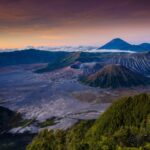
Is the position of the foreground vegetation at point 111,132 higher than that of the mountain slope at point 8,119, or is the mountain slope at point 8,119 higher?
the foreground vegetation at point 111,132

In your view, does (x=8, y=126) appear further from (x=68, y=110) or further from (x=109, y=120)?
(x=109, y=120)

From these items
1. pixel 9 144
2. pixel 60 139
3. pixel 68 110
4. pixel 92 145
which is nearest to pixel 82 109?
pixel 68 110

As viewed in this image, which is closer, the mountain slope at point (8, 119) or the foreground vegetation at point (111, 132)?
the foreground vegetation at point (111, 132)

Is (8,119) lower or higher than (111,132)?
lower

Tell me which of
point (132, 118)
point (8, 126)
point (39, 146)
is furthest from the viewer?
point (8, 126)

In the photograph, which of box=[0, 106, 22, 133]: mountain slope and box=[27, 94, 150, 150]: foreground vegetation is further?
box=[0, 106, 22, 133]: mountain slope

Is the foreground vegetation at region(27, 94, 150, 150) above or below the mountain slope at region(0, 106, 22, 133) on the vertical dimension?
above

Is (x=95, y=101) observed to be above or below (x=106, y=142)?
below

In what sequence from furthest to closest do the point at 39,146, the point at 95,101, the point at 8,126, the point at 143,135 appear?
the point at 95,101, the point at 8,126, the point at 39,146, the point at 143,135
